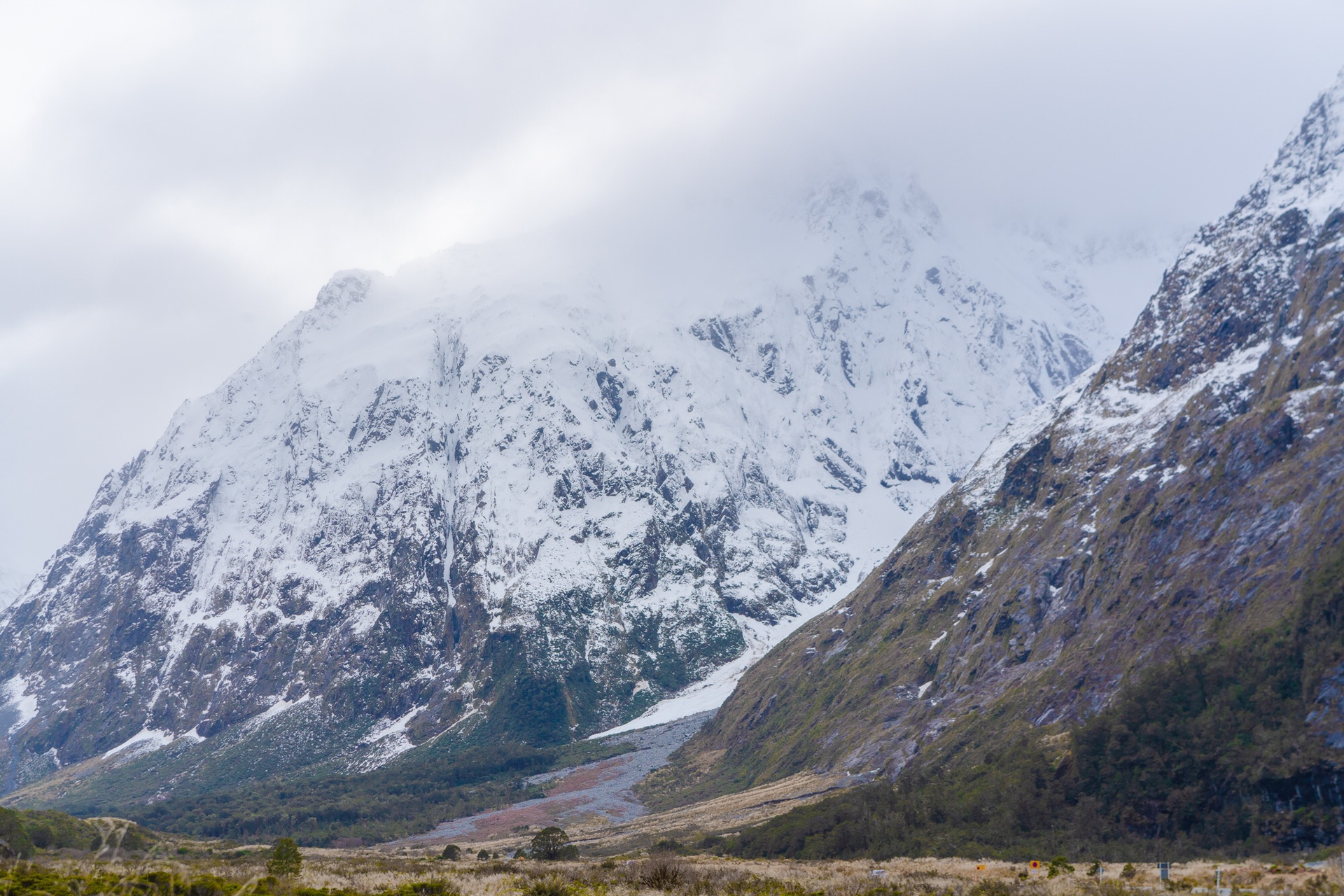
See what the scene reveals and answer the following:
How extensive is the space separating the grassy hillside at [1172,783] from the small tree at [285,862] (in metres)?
56.2

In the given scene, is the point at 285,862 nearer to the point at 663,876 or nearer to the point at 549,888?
the point at 549,888

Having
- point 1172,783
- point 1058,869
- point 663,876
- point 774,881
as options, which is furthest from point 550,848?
point 1172,783

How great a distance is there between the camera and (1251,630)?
111438 mm

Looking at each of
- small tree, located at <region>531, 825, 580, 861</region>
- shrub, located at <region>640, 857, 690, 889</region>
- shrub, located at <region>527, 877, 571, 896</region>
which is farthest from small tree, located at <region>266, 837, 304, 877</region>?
small tree, located at <region>531, 825, 580, 861</region>

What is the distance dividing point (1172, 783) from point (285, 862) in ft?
270

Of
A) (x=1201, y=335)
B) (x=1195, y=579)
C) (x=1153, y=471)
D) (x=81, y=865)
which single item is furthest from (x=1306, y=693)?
(x=1201, y=335)

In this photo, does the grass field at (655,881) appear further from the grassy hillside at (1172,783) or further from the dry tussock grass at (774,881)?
the grassy hillside at (1172,783)

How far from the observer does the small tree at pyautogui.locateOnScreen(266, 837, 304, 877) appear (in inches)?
1970

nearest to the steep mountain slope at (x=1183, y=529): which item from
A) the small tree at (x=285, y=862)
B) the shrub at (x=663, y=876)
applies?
the shrub at (x=663, y=876)

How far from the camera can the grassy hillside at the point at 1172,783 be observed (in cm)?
8406

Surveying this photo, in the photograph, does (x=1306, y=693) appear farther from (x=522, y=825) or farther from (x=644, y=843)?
(x=522, y=825)

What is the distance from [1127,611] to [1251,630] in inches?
1150

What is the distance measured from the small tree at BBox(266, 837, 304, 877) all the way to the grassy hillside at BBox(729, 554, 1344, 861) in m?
56.2

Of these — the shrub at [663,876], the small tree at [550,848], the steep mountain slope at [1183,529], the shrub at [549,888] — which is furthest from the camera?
the steep mountain slope at [1183,529]
